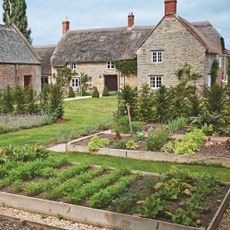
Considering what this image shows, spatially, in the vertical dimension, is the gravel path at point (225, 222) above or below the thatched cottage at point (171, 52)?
below

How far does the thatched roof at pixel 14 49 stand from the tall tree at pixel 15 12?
1364 cm

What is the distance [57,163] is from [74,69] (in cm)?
3229

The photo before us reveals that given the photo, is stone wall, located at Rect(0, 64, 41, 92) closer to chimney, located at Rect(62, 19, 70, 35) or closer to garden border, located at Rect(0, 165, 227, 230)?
chimney, located at Rect(62, 19, 70, 35)

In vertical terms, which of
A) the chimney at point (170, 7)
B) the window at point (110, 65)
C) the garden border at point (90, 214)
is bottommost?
the garden border at point (90, 214)

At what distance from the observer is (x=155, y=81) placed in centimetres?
3175

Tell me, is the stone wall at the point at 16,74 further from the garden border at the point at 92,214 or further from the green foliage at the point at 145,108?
the garden border at the point at 92,214

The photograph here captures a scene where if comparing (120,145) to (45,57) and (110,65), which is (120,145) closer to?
(110,65)

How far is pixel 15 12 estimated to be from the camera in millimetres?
45844

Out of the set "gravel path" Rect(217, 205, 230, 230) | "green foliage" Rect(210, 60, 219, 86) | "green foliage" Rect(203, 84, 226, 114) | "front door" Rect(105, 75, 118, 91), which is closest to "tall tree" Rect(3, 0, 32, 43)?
→ "front door" Rect(105, 75, 118, 91)

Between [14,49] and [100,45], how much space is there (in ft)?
36.7

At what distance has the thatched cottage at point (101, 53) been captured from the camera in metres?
37.9

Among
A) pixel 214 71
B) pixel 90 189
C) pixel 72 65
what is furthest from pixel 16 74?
pixel 90 189

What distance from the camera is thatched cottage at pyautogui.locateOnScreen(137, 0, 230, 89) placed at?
29.6 metres

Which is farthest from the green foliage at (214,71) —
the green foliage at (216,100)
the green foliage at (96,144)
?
the green foliage at (96,144)
